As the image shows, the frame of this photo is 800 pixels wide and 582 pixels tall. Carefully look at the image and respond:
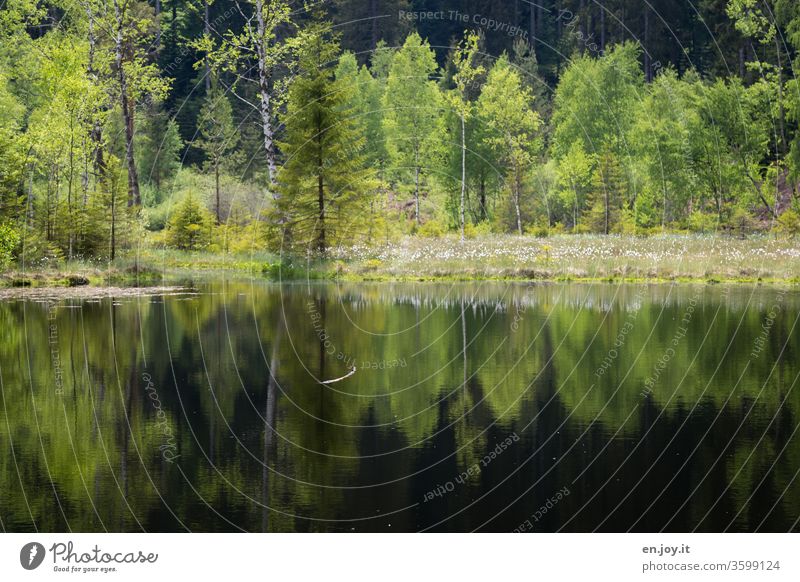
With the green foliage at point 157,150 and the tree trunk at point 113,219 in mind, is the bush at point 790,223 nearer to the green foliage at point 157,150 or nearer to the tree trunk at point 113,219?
the tree trunk at point 113,219

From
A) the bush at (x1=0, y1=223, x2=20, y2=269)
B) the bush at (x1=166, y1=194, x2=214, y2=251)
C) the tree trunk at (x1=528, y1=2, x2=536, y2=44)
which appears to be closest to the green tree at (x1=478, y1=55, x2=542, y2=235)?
the bush at (x1=166, y1=194, x2=214, y2=251)

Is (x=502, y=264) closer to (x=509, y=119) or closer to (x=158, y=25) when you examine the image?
(x=509, y=119)

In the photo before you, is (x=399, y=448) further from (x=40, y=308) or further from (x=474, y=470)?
(x=40, y=308)

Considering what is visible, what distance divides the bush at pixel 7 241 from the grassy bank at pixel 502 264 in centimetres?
73

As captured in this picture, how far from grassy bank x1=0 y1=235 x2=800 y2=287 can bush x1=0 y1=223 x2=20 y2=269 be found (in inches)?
28.9

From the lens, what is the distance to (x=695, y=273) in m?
40.4

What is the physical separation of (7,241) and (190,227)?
14.0 metres

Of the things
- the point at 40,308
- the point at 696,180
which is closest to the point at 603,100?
the point at 696,180

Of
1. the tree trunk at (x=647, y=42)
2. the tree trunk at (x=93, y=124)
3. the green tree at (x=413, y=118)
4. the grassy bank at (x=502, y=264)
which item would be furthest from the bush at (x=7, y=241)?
the tree trunk at (x=647, y=42)

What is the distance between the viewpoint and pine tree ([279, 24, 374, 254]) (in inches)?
1660

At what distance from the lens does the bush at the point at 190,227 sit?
49562mm

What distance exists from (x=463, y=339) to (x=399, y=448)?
397 inches

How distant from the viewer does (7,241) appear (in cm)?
3591

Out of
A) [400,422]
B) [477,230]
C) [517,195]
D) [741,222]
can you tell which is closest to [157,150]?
[477,230]
